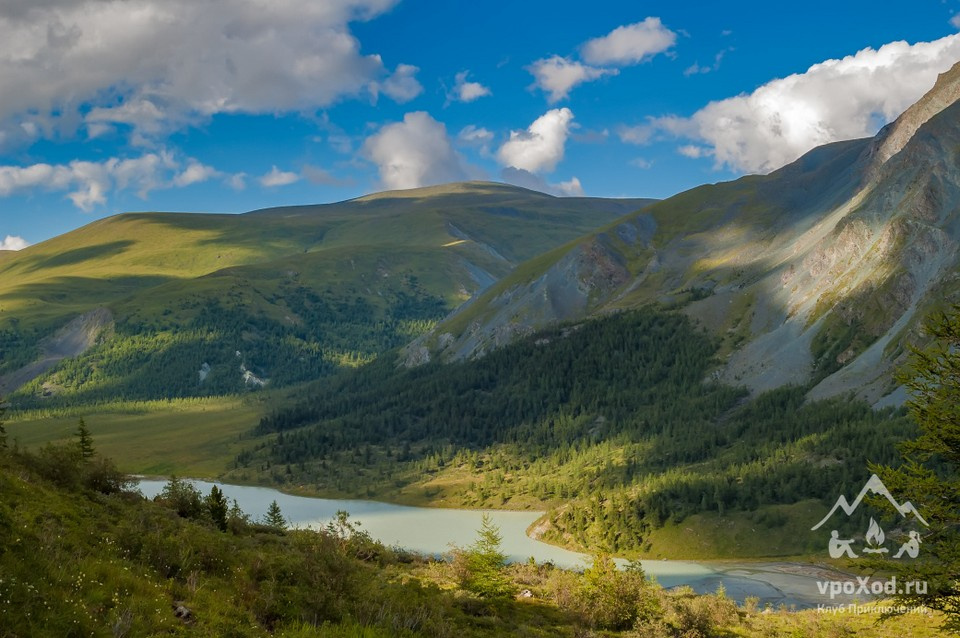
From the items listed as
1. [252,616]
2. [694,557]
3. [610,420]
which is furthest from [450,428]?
[252,616]

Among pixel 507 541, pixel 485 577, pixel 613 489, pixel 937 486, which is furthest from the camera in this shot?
pixel 613 489

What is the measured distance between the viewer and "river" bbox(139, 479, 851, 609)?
7619cm

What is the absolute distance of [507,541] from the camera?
107 m

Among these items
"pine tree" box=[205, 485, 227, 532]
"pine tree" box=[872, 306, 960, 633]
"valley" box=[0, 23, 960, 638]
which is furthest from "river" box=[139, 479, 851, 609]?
"pine tree" box=[872, 306, 960, 633]

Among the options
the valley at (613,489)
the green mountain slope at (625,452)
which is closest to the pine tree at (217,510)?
the valley at (613,489)

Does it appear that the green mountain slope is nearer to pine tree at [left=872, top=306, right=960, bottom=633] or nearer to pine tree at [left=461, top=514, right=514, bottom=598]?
pine tree at [left=461, top=514, right=514, bottom=598]

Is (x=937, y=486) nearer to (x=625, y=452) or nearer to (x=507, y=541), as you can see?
(x=507, y=541)

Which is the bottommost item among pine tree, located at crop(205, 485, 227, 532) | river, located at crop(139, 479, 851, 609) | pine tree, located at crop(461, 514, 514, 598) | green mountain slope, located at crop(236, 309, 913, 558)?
river, located at crop(139, 479, 851, 609)

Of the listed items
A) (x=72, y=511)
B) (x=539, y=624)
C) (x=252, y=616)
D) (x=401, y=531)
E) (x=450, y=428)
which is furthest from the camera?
(x=450, y=428)

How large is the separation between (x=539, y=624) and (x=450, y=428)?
154 meters

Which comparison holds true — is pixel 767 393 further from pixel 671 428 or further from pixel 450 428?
pixel 450 428

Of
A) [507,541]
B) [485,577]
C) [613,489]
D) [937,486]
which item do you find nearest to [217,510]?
[485,577]

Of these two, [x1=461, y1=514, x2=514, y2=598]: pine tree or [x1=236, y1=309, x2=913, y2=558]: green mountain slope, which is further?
[x1=236, y1=309, x2=913, y2=558]: green mountain slope

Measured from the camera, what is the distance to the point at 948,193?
161375 mm
